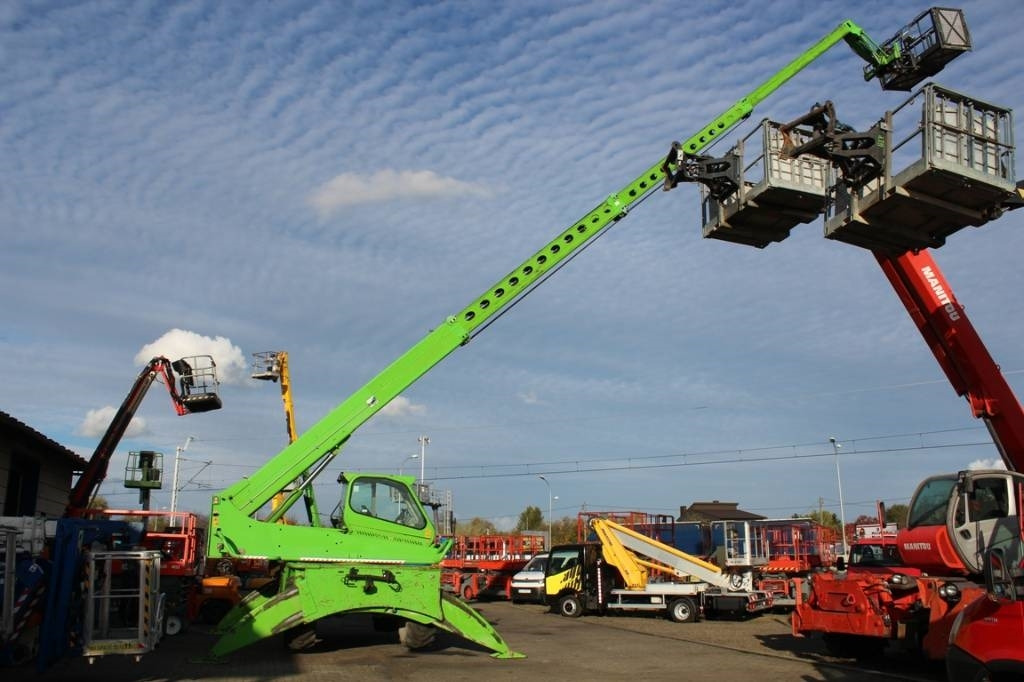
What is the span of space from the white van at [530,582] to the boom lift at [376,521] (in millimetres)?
14494

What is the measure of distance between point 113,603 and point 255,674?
2.29 m

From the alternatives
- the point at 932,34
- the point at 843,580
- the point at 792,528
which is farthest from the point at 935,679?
the point at 792,528

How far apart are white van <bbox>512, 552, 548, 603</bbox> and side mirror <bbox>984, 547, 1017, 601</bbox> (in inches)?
866

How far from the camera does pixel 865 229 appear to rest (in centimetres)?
1217

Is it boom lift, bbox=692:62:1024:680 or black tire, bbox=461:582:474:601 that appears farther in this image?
black tire, bbox=461:582:474:601

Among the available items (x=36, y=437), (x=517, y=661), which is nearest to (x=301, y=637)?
(x=517, y=661)

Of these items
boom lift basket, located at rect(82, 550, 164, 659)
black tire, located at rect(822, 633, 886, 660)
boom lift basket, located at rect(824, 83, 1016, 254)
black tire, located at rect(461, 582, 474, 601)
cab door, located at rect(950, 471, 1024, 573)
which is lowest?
black tire, located at rect(461, 582, 474, 601)

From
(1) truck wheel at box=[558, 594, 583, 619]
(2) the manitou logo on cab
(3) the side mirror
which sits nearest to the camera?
(3) the side mirror

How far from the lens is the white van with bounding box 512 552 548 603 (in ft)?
93.7

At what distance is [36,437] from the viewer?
751 inches

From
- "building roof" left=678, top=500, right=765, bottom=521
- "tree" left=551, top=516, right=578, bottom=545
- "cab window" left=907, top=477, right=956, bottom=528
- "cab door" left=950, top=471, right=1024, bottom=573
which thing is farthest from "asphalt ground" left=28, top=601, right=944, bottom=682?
"tree" left=551, top=516, right=578, bottom=545

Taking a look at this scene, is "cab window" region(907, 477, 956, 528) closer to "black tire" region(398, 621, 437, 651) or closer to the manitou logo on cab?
the manitou logo on cab

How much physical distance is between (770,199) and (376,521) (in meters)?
8.04

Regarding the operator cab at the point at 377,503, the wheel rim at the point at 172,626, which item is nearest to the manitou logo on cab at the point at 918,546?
the operator cab at the point at 377,503
